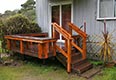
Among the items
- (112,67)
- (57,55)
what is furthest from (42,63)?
(112,67)

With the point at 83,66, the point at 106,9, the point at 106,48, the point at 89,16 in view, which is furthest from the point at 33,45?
the point at 106,9

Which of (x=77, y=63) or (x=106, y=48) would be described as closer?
(x=77, y=63)

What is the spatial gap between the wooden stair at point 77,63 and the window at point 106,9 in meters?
1.86

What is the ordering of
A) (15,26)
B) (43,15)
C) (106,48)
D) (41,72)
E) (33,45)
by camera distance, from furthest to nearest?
(43,15), (15,26), (33,45), (106,48), (41,72)

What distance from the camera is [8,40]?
8617mm

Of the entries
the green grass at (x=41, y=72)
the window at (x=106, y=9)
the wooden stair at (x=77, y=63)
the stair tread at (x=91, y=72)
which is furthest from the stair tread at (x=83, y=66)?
the window at (x=106, y=9)

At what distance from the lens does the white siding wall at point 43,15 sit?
10.1 m

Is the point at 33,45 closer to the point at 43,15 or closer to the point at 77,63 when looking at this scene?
the point at 77,63

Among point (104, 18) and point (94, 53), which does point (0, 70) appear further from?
point (104, 18)

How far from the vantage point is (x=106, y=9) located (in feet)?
25.1

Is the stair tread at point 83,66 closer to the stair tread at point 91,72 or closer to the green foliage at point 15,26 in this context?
the stair tread at point 91,72

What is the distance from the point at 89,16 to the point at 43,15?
3000mm

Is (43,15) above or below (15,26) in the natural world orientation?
above

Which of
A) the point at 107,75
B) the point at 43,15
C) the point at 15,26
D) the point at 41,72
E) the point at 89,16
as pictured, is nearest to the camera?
the point at 107,75
